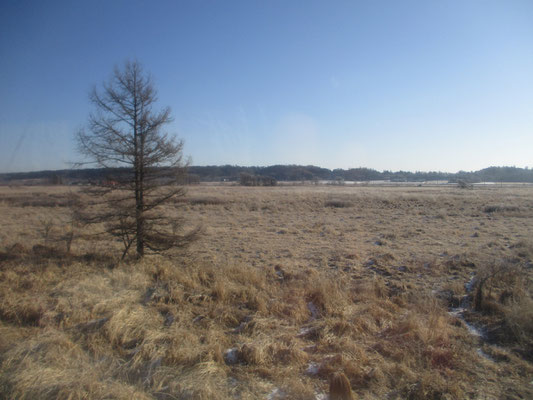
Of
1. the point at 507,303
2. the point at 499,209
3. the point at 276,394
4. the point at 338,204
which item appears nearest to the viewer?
the point at 276,394

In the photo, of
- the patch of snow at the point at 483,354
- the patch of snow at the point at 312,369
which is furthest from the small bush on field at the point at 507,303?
the patch of snow at the point at 312,369

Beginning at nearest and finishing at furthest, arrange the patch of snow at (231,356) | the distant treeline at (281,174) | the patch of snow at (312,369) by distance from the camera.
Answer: the patch of snow at (312,369) < the patch of snow at (231,356) < the distant treeline at (281,174)

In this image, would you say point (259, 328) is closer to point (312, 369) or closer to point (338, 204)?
point (312, 369)

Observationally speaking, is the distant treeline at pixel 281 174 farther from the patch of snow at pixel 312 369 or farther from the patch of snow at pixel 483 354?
the patch of snow at pixel 483 354

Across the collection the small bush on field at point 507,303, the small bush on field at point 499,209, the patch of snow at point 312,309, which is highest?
the small bush on field at point 499,209

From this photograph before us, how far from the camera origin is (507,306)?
19.6 ft

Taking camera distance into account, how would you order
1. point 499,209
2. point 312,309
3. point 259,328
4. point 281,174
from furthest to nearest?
point 281,174 < point 499,209 < point 312,309 < point 259,328

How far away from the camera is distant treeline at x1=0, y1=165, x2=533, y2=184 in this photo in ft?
33.1

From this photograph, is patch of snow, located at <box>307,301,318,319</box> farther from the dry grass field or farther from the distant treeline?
the distant treeline

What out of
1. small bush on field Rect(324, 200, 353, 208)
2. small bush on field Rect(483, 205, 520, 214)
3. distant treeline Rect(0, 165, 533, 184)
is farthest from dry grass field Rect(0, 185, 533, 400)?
small bush on field Rect(324, 200, 353, 208)

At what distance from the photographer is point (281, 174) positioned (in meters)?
144

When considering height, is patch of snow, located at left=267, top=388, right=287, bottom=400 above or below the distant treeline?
below

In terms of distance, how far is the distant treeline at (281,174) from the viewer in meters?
10.1

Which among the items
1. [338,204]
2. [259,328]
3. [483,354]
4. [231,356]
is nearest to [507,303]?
[483,354]
